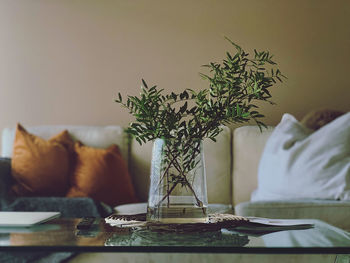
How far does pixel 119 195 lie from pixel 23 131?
2.06 feet

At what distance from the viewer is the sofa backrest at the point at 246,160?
8.16 feet

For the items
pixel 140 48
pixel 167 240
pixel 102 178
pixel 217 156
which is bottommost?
pixel 167 240

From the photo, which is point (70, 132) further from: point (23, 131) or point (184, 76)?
point (184, 76)

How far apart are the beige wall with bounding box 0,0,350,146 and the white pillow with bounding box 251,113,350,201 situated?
0.59 m

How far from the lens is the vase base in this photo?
1.03 metres

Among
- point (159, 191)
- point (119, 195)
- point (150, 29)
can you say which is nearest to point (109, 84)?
point (150, 29)

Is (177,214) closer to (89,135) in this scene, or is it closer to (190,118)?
(190,118)

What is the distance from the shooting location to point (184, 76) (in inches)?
113

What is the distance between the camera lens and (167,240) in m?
0.94

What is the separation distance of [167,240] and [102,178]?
57.5 inches

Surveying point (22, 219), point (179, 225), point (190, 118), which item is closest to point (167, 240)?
point (179, 225)

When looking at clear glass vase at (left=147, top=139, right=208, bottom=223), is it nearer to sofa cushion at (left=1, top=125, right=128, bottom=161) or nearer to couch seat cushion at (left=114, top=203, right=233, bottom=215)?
couch seat cushion at (left=114, top=203, right=233, bottom=215)

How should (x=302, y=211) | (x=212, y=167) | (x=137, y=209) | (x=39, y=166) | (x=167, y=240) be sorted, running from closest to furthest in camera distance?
(x=167, y=240)
(x=302, y=211)
(x=137, y=209)
(x=39, y=166)
(x=212, y=167)

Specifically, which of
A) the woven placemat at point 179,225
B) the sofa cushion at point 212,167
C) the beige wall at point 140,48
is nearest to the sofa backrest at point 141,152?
the sofa cushion at point 212,167
